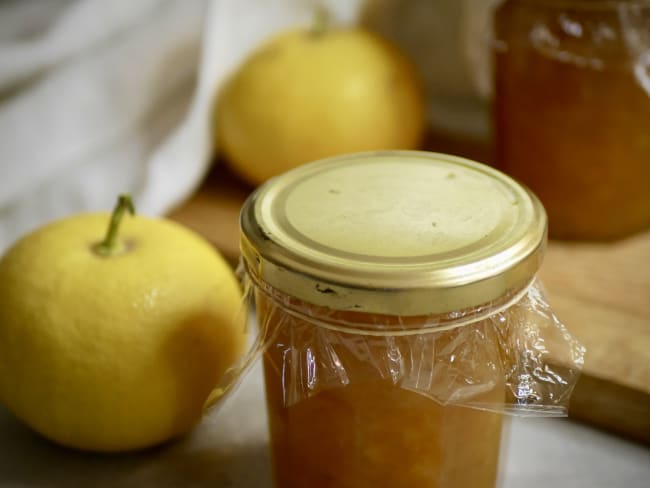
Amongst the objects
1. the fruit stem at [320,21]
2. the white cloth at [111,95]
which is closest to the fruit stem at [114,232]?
the white cloth at [111,95]

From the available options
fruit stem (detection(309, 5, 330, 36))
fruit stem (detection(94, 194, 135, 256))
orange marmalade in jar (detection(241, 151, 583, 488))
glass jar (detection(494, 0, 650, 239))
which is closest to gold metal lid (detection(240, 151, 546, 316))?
orange marmalade in jar (detection(241, 151, 583, 488))

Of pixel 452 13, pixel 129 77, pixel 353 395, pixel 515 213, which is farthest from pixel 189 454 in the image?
pixel 452 13

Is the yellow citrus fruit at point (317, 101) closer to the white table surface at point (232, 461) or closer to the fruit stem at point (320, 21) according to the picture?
the fruit stem at point (320, 21)

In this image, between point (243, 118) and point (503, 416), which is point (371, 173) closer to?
point (503, 416)

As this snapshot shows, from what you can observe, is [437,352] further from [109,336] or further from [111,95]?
[111,95]

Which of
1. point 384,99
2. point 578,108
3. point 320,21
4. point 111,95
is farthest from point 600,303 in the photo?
point 111,95

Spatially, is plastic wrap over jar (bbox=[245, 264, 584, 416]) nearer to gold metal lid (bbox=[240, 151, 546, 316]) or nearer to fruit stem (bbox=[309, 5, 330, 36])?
gold metal lid (bbox=[240, 151, 546, 316])
